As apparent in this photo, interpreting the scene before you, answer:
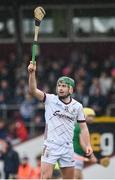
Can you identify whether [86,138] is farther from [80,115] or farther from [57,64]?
[57,64]

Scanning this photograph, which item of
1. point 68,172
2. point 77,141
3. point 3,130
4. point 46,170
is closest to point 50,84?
point 3,130

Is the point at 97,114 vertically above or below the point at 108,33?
below

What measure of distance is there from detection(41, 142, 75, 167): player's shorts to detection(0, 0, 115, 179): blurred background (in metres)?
4.88

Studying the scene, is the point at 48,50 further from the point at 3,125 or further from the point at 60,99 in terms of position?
the point at 60,99

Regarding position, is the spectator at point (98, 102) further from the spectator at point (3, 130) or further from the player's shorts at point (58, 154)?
the player's shorts at point (58, 154)

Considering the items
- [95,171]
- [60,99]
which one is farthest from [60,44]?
[60,99]

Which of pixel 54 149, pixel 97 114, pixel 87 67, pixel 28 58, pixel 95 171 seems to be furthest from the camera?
pixel 28 58

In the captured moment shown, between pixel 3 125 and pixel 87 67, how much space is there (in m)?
3.21

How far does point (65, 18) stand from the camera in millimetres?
23031

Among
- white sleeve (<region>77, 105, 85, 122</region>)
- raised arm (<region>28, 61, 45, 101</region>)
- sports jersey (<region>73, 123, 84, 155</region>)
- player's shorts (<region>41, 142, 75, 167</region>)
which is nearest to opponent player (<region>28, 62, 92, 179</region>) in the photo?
player's shorts (<region>41, 142, 75, 167</region>)

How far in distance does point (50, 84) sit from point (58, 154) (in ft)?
29.7

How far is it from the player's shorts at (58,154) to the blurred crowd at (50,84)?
721cm

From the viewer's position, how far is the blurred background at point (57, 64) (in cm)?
1806

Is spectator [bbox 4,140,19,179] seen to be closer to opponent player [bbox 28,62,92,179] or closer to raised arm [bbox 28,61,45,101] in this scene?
opponent player [bbox 28,62,92,179]
